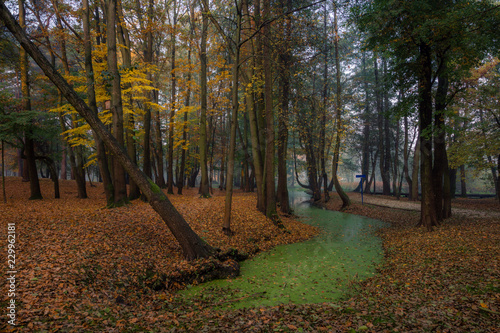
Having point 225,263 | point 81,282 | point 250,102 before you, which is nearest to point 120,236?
point 81,282

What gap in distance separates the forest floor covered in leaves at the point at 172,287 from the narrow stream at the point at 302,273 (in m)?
0.43

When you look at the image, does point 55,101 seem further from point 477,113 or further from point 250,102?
point 477,113

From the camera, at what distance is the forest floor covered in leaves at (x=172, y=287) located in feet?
11.9

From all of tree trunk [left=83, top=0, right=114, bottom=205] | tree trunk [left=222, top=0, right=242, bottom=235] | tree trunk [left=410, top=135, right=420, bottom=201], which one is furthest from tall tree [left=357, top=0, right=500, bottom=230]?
tree trunk [left=83, top=0, right=114, bottom=205]

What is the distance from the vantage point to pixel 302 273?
6.73m

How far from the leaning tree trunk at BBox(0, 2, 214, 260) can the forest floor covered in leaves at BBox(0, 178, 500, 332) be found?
1.80 ft

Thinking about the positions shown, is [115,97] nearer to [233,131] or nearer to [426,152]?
[233,131]

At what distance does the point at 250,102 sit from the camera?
11578 mm

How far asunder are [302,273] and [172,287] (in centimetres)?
337

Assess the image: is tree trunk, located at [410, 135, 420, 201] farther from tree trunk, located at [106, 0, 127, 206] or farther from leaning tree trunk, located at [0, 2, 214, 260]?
tree trunk, located at [106, 0, 127, 206]

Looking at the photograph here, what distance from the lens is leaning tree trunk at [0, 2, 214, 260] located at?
4.90 m

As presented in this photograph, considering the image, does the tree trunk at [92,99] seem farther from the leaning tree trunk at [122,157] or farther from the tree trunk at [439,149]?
the tree trunk at [439,149]

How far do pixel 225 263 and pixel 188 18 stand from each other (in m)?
16.6

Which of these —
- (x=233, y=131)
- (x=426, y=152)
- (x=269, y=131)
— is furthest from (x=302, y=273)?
(x=426, y=152)
